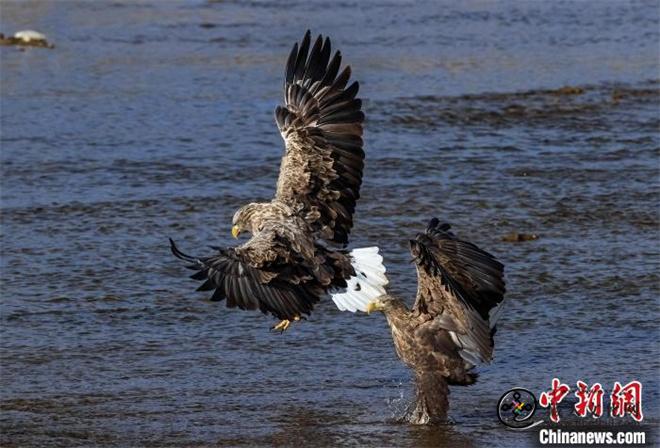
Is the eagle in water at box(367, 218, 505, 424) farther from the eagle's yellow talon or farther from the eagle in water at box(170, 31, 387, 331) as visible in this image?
the eagle's yellow talon

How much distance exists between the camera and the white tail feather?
6.23 m

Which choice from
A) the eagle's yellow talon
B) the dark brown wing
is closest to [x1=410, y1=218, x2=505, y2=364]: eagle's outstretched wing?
the dark brown wing

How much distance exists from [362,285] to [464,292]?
2.09 ft

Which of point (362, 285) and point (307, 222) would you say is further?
point (307, 222)

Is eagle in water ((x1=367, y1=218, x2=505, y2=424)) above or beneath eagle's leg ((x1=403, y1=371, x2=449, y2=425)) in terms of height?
above

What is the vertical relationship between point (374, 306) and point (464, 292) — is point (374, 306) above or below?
below

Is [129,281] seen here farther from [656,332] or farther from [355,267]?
[656,332]

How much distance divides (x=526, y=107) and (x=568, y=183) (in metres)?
2.55

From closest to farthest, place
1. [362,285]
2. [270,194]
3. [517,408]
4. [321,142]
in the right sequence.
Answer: [517,408]
[362,285]
[321,142]
[270,194]

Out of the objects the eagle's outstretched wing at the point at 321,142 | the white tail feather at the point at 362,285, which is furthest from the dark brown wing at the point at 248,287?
the eagle's outstretched wing at the point at 321,142

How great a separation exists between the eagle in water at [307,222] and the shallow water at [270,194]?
45 cm

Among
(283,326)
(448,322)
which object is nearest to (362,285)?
(283,326)

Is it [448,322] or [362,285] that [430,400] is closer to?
[448,322]

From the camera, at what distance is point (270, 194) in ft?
30.8
